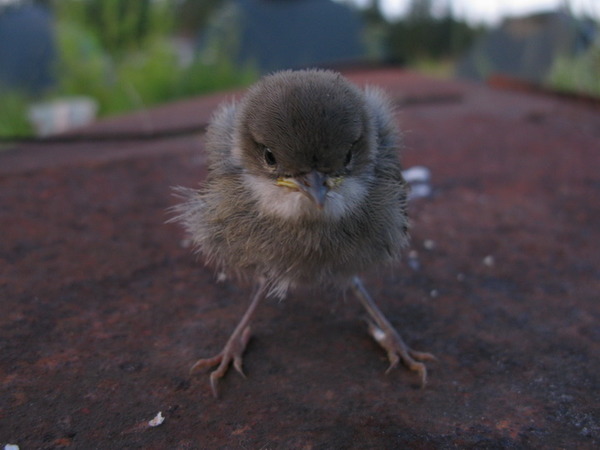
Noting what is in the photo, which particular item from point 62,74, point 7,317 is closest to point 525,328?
point 7,317

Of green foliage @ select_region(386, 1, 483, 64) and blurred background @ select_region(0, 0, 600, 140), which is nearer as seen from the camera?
blurred background @ select_region(0, 0, 600, 140)

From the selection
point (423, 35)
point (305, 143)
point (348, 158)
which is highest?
point (305, 143)

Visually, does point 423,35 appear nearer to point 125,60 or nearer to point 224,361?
point 125,60

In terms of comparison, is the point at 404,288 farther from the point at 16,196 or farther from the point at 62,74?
the point at 62,74

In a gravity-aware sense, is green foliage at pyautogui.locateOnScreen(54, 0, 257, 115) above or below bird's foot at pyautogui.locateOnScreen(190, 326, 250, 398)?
above

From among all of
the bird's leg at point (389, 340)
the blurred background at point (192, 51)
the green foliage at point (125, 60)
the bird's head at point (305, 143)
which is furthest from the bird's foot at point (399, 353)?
the green foliage at point (125, 60)

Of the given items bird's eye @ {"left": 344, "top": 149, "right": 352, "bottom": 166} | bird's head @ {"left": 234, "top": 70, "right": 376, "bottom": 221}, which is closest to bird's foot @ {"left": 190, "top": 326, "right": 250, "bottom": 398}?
bird's head @ {"left": 234, "top": 70, "right": 376, "bottom": 221}

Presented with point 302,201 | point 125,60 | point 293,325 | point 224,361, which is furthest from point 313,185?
point 125,60

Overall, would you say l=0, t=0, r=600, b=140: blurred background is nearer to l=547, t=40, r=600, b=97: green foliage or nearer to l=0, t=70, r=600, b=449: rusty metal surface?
l=547, t=40, r=600, b=97: green foliage
